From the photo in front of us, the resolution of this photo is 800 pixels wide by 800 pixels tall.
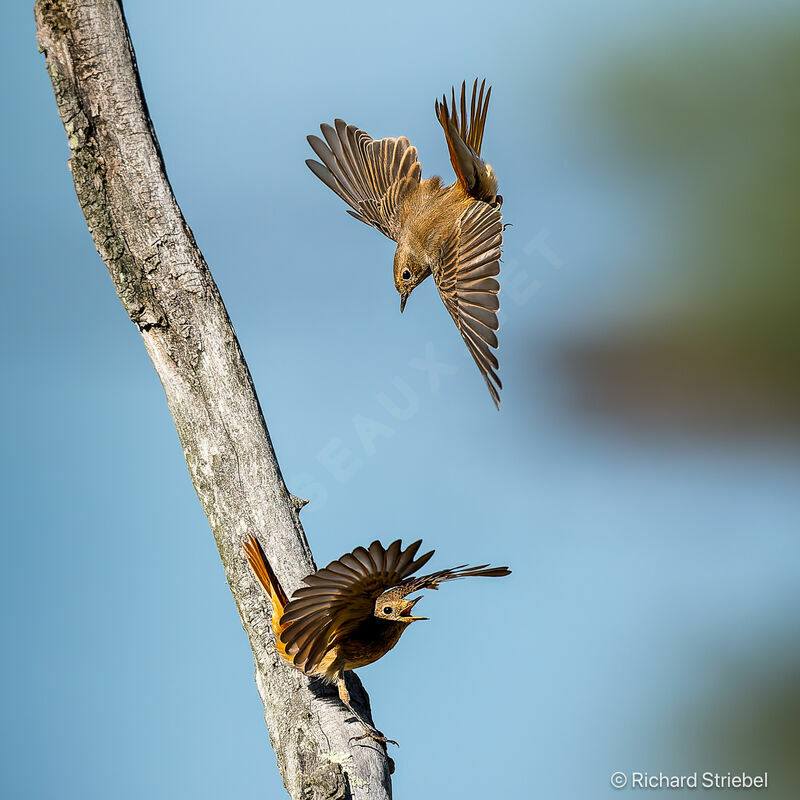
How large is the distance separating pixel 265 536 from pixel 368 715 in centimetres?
59

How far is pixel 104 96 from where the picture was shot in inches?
97.3

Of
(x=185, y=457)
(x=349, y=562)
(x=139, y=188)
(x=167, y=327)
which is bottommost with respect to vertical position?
(x=349, y=562)

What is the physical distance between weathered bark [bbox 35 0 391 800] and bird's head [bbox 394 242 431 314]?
1.12m

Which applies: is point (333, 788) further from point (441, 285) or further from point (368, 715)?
point (441, 285)

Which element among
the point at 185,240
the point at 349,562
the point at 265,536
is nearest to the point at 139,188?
the point at 185,240

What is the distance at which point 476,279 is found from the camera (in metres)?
2.97

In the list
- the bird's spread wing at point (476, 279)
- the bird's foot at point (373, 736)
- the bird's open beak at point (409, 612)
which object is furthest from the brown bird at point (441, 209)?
the bird's foot at point (373, 736)

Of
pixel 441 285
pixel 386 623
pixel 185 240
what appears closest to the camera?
pixel 386 623

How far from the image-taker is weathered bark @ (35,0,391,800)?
8.00 ft

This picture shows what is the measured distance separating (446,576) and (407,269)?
5.54 ft

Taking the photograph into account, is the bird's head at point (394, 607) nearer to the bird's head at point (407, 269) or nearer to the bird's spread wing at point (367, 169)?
the bird's head at point (407, 269)

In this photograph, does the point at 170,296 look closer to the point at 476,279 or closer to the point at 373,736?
the point at 476,279

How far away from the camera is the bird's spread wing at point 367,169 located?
3568 millimetres

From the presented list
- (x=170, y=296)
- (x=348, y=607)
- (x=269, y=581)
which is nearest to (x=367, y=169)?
(x=170, y=296)
